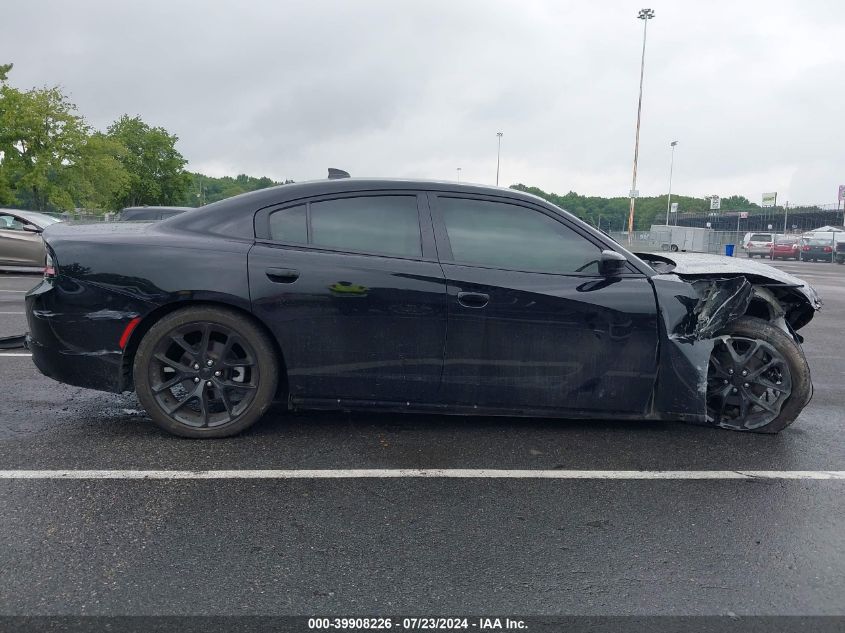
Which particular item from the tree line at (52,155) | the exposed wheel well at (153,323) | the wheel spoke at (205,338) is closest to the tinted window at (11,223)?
the exposed wheel well at (153,323)

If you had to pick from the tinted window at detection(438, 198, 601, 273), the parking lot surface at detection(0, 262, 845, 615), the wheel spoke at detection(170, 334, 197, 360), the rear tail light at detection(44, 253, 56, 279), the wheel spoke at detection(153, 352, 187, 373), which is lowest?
the parking lot surface at detection(0, 262, 845, 615)

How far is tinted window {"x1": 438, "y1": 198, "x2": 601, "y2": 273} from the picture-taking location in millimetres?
4199

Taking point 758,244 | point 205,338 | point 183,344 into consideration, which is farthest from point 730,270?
point 758,244

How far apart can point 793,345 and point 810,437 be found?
0.60 metres

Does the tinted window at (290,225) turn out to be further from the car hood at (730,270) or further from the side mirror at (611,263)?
the car hood at (730,270)

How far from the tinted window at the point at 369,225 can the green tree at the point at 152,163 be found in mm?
76274

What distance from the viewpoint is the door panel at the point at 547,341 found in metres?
4.10

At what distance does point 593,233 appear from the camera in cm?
434

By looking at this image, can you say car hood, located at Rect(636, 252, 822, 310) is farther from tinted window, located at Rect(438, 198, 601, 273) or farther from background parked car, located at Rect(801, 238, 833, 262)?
background parked car, located at Rect(801, 238, 833, 262)

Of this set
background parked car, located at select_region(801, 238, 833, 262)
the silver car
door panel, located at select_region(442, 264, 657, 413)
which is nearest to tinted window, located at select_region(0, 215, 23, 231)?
the silver car

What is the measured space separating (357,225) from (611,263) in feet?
4.88

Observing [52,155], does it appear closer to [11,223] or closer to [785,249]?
[11,223]

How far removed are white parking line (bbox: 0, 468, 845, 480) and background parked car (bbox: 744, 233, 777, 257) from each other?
127 feet

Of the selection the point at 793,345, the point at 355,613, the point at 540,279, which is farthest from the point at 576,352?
the point at 355,613
